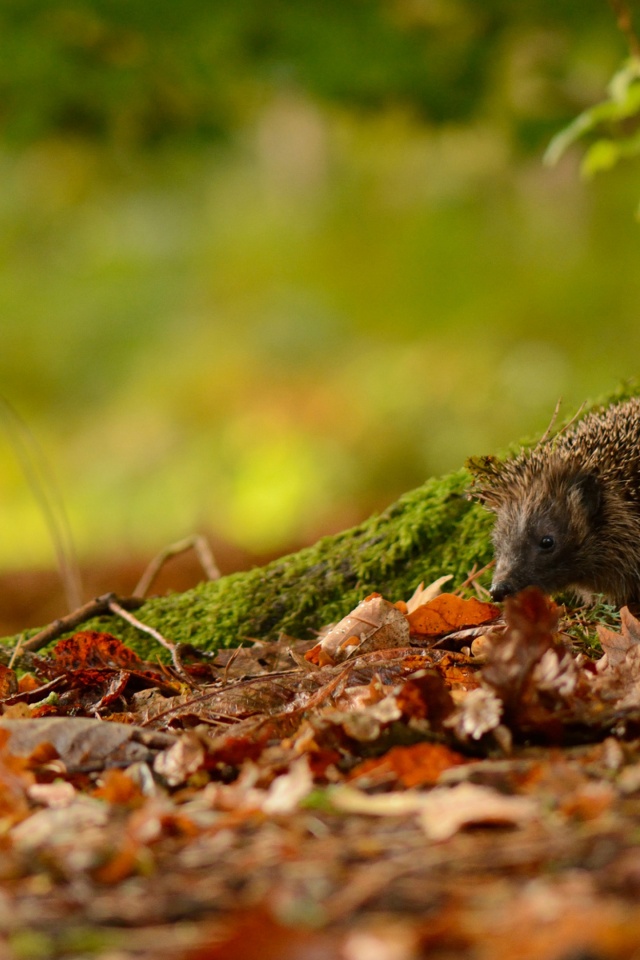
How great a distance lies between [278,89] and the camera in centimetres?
1423

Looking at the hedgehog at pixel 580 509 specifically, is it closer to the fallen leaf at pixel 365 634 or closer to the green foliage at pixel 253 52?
the fallen leaf at pixel 365 634

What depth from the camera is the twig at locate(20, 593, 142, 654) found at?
4.61m

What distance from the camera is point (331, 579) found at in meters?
4.75

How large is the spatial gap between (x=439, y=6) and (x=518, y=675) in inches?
516

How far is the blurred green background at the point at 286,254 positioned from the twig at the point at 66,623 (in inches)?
302

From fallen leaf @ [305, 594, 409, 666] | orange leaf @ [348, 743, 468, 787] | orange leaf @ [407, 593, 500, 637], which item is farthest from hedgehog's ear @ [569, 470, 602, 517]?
orange leaf @ [348, 743, 468, 787]

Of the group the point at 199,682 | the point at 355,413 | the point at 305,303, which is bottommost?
the point at 199,682

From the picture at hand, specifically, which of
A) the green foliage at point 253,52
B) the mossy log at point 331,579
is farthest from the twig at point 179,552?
the green foliage at point 253,52

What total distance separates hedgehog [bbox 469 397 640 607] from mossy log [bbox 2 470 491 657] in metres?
0.27

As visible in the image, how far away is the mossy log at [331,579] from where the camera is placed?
183 inches

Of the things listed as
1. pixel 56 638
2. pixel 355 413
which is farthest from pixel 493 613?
pixel 355 413

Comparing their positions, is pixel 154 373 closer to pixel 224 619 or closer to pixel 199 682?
pixel 224 619

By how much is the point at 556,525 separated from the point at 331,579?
1.19 m

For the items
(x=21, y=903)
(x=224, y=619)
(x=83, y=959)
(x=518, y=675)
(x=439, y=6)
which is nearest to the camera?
(x=83, y=959)
